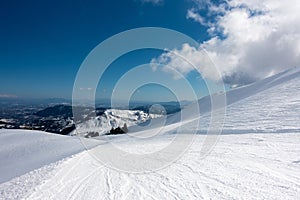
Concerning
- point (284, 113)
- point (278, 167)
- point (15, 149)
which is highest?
point (284, 113)

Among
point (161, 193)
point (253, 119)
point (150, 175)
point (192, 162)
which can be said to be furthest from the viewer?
point (253, 119)

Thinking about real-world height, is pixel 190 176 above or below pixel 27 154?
above

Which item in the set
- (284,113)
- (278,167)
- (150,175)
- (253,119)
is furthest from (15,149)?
(284,113)

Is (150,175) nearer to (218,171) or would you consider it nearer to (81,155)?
(218,171)

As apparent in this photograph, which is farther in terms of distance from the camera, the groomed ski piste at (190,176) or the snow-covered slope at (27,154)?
the snow-covered slope at (27,154)

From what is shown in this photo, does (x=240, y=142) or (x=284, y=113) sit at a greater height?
(x=284, y=113)

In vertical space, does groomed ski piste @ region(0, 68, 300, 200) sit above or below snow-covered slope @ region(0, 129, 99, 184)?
above

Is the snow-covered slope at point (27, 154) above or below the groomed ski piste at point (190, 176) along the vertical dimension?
below

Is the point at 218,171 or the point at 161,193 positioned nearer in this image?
the point at 161,193

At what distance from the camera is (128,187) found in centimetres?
662

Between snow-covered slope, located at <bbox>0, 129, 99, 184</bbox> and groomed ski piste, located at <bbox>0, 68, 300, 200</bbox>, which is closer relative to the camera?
groomed ski piste, located at <bbox>0, 68, 300, 200</bbox>

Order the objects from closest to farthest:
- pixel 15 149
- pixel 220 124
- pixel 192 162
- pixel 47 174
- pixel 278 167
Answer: pixel 278 167 < pixel 47 174 < pixel 192 162 < pixel 15 149 < pixel 220 124

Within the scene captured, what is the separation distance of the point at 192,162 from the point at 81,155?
5.84m

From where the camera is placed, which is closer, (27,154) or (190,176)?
(190,176)
